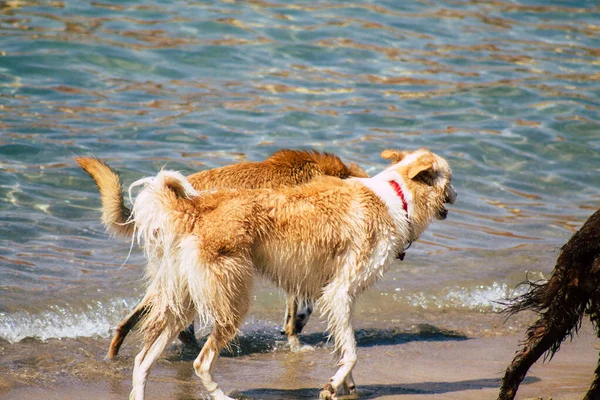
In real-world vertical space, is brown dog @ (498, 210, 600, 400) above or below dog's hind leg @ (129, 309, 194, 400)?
above

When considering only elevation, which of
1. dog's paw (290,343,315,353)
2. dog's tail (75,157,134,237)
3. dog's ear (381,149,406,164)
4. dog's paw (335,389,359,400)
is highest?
dog's ear (381,149,406,164)

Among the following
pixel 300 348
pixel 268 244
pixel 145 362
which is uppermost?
pixel 268 244

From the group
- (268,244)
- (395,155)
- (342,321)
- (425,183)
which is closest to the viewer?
(268,244)

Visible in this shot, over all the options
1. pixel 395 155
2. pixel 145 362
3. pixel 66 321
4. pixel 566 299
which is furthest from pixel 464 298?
pixel 145 362

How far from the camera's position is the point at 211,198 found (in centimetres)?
551

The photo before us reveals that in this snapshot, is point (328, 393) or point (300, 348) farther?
point (300, 348)

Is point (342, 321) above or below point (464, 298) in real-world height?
above

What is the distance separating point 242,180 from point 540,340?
2.75m

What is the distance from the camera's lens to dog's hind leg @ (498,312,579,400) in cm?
482

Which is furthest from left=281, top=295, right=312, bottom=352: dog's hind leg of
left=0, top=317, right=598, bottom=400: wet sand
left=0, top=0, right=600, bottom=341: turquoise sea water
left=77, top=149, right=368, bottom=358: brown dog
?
left=0, top=0, right=600, bottom=341: turquoise sea water

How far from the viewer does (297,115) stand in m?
12.6

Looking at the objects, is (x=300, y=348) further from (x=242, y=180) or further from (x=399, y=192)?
(x=399, y=192)

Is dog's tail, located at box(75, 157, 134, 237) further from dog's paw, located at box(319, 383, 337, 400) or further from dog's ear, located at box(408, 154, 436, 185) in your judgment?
dog's ear, located at box(408, 154, 436, 185)

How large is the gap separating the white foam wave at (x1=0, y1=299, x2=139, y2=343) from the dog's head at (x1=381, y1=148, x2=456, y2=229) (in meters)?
2.75
